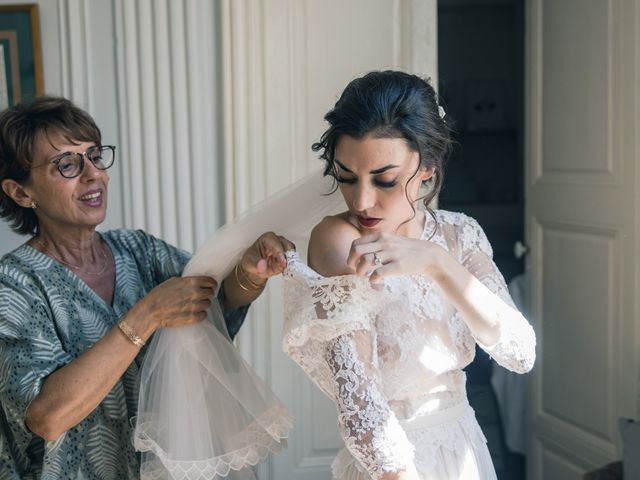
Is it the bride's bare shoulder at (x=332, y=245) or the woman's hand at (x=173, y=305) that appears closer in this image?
the bride's bare shoulder at (x=332, y=245)

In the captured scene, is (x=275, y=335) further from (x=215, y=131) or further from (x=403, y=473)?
(x=403, y=473)

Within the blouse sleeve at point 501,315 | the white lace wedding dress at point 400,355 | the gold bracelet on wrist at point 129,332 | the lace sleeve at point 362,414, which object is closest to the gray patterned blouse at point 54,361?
the gold bracelet on wrist at point 129,332

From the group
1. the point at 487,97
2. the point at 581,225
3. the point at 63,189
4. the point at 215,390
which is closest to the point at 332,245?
the point at 215,390

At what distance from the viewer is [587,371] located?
320cm

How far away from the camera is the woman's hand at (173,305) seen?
1869 millimetres

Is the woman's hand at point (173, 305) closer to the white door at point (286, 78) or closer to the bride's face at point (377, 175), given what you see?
the bride's face at point (377, 175)

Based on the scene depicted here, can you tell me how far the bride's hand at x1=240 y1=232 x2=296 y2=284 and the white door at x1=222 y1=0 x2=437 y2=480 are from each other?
0.90m

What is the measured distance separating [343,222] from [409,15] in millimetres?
1450

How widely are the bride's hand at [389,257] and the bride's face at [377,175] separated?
98mm

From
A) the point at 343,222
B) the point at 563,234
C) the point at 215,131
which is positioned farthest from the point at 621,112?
the point at 343,222

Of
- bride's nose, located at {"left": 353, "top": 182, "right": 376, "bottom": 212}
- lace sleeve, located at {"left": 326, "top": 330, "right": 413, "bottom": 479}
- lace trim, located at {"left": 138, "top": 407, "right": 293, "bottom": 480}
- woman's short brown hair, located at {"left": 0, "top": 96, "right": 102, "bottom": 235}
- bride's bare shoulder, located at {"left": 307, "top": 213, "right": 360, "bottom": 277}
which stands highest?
woman's short brown hair, located at {"left": 0, "top": 96, "right": 102, "bottom": 235}

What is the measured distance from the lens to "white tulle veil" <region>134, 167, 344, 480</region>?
192 centimetres

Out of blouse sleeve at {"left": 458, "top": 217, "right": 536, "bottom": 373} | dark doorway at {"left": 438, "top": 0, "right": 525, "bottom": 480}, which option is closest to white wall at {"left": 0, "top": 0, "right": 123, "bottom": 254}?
blouse sleeve at {"left": 458, "top": 217, "right": 536, "bottom": 373}

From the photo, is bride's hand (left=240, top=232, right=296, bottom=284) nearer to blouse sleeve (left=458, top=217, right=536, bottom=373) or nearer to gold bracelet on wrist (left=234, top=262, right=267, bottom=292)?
gold bracelet on wrist (left=234, top=262, right=267, bottom=292)
